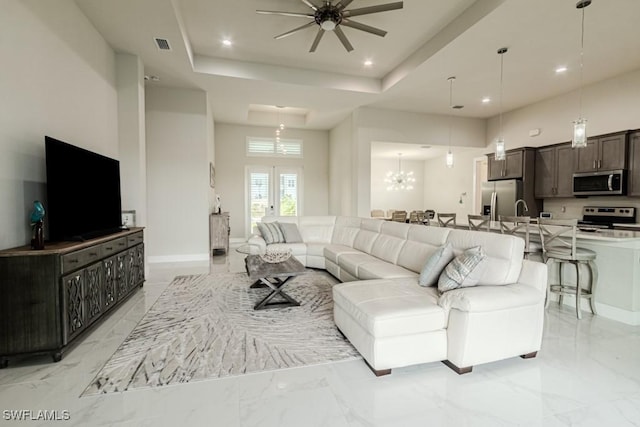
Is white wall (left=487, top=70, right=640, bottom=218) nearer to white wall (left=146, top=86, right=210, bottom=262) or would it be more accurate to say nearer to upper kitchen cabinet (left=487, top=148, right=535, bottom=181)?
upper kitchen cabinet (left=487, top=148, right=535, bottom=181)

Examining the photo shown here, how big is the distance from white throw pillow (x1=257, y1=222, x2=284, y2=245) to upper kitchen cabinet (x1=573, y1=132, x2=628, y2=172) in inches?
223

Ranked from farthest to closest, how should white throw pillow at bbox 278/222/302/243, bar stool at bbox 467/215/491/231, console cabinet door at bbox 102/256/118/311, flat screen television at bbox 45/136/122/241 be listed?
white throw pillow at bbox 278/222/302/243 → bar stool at bbox 467/215/491/231 → console cabinet door at bbox 102/256/118/311 → flat screen television at bbox 45/136/122/241

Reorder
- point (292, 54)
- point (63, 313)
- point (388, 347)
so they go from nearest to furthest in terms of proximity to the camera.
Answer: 1. point (388, 347)
2. point (63, 313)
3. point (292, 54)

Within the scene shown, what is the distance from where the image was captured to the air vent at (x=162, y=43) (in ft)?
12.6

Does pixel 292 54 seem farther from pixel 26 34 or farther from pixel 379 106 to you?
pixel 26 34

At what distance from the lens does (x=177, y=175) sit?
18.4 feet

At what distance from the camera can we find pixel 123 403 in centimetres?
174

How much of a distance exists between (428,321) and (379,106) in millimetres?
5602

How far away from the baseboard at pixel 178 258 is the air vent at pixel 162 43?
3.62 meters

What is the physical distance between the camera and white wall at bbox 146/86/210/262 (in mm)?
5504

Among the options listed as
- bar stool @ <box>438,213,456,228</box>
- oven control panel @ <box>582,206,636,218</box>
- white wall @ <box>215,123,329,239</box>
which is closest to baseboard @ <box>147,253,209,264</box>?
white wall @ <box>215,123,329,239</box>

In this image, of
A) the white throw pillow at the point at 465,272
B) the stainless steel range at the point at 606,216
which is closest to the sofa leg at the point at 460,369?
the white throw pillow at the point at 465,272

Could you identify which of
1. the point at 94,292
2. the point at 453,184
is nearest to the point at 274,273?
the point at 94,292

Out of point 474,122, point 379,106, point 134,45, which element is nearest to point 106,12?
point 134,45
